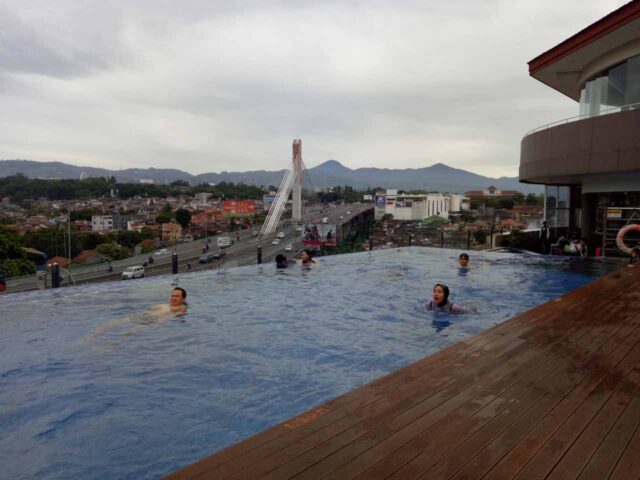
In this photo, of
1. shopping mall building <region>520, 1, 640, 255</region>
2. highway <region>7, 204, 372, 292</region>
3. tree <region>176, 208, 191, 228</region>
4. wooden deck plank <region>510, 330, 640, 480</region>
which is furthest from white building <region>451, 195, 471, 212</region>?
wooden deck plank <region>510, 330, 640, 480</region>

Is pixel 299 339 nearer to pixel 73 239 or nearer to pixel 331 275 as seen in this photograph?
pixel 331 275

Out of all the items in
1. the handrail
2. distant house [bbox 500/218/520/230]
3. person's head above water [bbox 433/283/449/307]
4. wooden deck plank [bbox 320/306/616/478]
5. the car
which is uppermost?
the handrail

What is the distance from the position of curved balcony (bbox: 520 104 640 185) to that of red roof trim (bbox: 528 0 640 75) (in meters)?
2.45

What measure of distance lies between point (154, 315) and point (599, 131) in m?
13.9

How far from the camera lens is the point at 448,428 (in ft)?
9.62

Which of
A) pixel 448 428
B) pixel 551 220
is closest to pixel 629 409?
pixel 448 428

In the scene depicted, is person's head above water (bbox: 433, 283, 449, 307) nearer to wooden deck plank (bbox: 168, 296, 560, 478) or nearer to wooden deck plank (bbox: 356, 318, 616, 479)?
wooden deck plank (bbox: 168, 296, 560, 478)

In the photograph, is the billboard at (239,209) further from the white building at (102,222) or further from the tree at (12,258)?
the tree at (12,258)

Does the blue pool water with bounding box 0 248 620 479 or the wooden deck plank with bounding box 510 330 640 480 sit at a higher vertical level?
the wooden deck plank with bounding box 510 330 640 480

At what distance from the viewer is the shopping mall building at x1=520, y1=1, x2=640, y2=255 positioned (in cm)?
1395

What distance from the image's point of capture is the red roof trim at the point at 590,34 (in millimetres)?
13356

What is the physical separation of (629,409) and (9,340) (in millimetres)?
8031

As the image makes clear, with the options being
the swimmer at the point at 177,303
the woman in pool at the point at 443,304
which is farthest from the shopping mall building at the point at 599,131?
the swimmer at the point at 177,303

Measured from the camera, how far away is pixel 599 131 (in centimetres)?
1450
